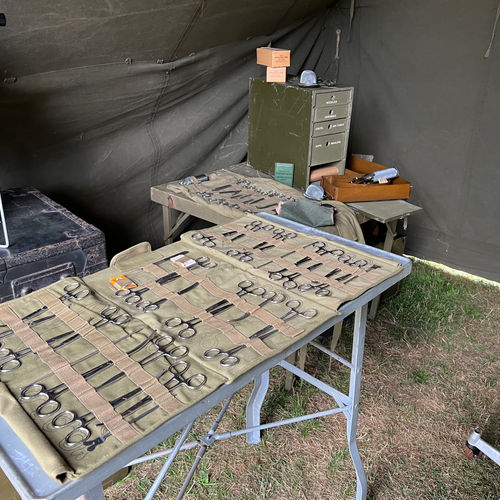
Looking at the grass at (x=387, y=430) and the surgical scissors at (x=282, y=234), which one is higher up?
the surgical scissors at (x=282, y=234)

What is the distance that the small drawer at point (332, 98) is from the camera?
9.27ft

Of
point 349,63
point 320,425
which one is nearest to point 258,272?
point 320,425

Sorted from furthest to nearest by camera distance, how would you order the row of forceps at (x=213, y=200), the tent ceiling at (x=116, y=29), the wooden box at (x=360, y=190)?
the wooden box at (x=360, y=190), the row of forceps at (x=213, y=200), the tent ceiling at (x=116, y=29)

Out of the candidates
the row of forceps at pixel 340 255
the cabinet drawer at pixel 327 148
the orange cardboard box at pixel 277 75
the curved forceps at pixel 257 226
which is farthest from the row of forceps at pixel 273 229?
the orange cardboard box at pixel 277 75

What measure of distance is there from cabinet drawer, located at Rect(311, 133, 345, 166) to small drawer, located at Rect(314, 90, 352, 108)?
19cm

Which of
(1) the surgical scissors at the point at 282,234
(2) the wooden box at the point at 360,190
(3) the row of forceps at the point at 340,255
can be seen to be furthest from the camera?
(2) the wooden box at the point at 360,190

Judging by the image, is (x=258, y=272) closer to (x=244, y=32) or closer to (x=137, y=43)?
(x=137, y=43)

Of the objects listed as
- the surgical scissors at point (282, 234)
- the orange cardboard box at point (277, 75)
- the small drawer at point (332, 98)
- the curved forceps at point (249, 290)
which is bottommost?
the surgical scissors at point (282, 234)

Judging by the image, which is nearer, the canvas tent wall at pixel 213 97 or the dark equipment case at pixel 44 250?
the dark equipment case at pixel 44 250

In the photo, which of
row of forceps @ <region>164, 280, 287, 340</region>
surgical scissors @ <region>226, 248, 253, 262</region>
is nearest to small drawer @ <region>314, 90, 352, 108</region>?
surgical scissors @ <region>226, 248, 253, 262</region>

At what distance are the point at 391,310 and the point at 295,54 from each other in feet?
6.50

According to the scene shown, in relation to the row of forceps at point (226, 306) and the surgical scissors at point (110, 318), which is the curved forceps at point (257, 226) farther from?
the surgical scissors at point (110, 318)

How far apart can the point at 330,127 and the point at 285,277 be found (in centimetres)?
168

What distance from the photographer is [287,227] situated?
192 centimetres
